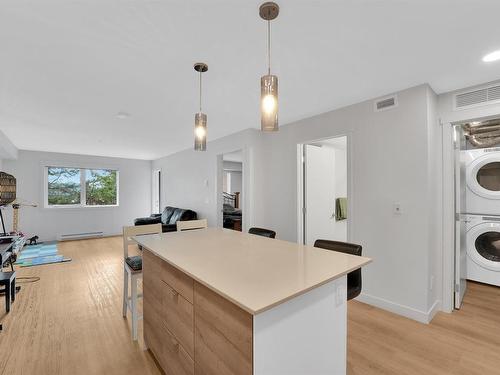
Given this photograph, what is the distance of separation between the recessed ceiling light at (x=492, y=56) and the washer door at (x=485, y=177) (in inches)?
66.2

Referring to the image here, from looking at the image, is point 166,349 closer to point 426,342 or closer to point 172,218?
point 426,342

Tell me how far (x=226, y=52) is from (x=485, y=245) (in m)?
3.97

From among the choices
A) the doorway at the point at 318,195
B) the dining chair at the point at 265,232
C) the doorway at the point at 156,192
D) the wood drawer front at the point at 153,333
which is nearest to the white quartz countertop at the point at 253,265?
the dining chair at the point at 265,232

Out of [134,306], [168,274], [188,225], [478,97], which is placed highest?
[478,97]

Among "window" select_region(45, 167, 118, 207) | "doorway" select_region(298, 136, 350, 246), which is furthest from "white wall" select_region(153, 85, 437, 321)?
"window" select_region(45, 167, 118, 207)

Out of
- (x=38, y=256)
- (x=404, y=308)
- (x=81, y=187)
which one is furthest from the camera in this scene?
(x=81, y=187)

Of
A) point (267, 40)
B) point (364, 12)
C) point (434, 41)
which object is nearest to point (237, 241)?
point (267, 40)

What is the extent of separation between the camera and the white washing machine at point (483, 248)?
3152 mm

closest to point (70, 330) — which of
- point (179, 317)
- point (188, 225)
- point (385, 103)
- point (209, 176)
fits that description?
point (188, 225)

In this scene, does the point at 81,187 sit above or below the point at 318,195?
above

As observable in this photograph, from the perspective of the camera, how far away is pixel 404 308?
99.3 inches

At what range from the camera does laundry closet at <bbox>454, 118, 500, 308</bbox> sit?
3.14 m

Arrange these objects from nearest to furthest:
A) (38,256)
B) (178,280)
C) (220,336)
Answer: (220,336) < (178,280) < (38,256)

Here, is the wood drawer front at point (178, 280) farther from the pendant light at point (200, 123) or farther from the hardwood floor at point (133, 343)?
the pendant light at point (200, 123)
